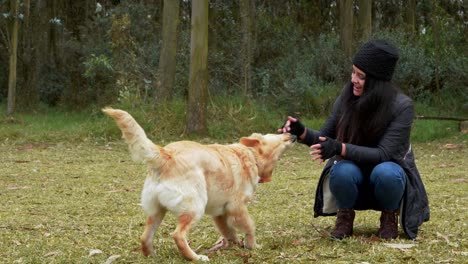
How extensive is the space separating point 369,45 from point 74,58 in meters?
18.9

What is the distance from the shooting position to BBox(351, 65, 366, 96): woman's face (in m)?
4.90

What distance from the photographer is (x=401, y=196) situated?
489 centimetres

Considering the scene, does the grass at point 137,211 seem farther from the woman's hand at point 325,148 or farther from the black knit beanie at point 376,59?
the black knit beanie at point 376,59

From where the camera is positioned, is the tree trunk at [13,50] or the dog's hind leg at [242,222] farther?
the tree trunk at [13,50]

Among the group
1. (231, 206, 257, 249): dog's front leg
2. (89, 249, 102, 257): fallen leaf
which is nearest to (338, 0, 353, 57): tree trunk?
(231, 206, 257, 249): dog's front leg

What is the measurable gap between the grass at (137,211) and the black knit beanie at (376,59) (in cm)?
122

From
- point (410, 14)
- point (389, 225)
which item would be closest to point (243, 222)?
point (389, 225)

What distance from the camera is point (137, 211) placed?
6766 mm

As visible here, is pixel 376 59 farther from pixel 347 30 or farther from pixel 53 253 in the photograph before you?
pixel 347 30

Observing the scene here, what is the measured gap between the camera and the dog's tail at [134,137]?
13.4ft

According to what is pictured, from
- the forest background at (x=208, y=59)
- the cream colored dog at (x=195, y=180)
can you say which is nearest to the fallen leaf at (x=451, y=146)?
the forest background at (x=208, y=59)

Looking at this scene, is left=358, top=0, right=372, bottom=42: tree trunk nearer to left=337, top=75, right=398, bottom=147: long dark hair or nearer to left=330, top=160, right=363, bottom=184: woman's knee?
left=337, top=75, right=398, bottom=147: long dark hair

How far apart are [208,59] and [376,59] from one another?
46.9ft

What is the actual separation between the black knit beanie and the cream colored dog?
92 centimetres
